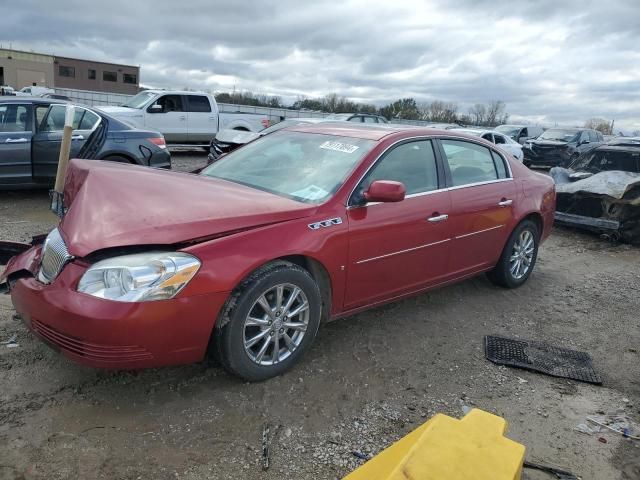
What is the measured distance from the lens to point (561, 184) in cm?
872

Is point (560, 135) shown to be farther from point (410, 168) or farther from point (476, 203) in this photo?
point (410, 168)

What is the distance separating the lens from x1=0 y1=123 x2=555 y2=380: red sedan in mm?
2750

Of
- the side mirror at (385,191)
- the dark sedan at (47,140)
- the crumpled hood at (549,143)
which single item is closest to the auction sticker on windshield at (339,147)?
the side mirror at (385,191)

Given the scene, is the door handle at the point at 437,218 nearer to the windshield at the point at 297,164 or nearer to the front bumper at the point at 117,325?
the windshield at the point at 297,164

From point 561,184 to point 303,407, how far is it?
720 centimetres

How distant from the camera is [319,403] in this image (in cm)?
313

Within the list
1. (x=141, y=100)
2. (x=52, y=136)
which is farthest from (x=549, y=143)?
(x=52, y=136)

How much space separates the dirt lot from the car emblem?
94cm

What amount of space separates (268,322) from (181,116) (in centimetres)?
1261

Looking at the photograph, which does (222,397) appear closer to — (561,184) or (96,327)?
(96,327)

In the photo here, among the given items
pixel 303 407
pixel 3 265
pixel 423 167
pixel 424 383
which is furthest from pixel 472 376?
pixel 3 265

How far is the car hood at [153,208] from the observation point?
286 centimetres

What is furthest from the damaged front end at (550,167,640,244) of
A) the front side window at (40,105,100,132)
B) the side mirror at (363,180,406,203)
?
the front side window at (40,105,100,132)

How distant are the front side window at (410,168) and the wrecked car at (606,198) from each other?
485cm
